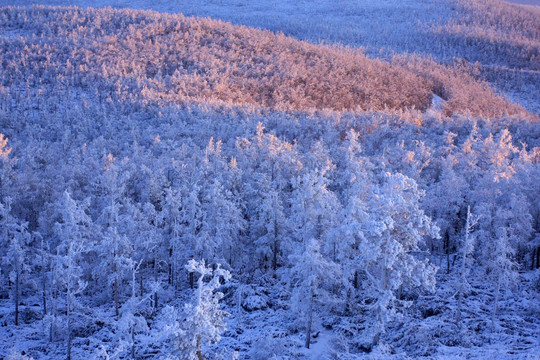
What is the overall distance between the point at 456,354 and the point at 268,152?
1034 inches

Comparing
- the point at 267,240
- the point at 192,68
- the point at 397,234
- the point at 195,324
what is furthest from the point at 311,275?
the point at 192,68

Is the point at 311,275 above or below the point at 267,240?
above

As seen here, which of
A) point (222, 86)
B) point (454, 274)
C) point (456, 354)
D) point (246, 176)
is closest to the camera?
point (456, 354)

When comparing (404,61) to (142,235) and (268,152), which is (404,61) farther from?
(142,235)

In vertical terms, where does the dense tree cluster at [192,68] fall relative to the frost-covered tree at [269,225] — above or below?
above

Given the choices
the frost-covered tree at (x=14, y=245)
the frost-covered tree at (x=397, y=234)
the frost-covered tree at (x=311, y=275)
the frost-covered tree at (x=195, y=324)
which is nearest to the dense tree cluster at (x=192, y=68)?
the frost-covered tree at (x=14, y=245)

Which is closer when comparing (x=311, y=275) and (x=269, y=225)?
(x=311, y=275)

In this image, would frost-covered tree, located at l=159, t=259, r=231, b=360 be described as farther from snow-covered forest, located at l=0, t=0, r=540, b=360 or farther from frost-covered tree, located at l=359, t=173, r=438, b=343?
frost-covered tree, located at l=359, t=173, r=438, b=343

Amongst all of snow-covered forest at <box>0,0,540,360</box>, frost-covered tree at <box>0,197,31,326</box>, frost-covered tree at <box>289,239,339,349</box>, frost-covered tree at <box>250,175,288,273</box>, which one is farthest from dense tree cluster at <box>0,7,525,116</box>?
frost-covered tree at <box>289,239,339,349</box>

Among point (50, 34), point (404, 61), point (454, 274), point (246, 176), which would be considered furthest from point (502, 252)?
point (404, 61)

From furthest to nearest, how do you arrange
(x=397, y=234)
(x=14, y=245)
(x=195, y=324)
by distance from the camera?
(x=14, y=245)
(x=397, y=234)
(x=195, y=324)

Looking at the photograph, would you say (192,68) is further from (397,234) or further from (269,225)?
(397,234)

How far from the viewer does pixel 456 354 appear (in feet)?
73.1

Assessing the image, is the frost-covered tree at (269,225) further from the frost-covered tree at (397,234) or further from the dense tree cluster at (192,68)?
the dense tree cluster at (192,68)
